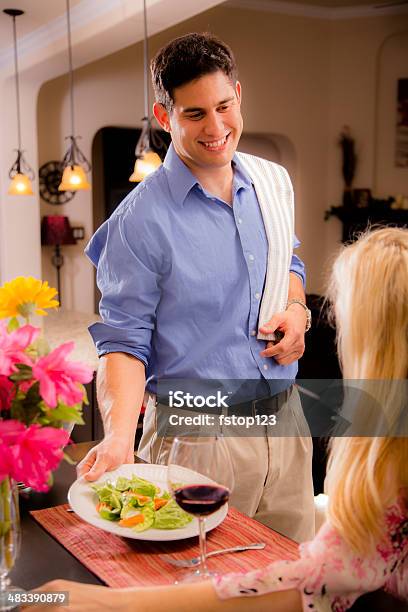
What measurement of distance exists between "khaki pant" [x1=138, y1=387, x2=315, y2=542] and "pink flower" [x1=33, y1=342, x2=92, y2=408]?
0.76 meters

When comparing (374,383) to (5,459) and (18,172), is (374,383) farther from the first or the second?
(18,172)

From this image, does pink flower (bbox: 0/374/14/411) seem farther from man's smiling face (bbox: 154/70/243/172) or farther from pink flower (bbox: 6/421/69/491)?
man's smiling face (bbox: 154/70/243/172)

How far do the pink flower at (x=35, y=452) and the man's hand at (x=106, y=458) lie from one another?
479 mm

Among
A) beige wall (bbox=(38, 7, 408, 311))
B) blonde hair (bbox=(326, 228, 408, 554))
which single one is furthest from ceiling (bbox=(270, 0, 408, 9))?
blonde hair (bbox=(326, 228, 408, 554))

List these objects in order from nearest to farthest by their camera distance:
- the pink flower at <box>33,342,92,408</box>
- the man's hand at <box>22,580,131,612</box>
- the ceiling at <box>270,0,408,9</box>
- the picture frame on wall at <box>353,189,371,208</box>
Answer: the pink flower at <box>33,342,92,408</box>, the man's hand at <box>22,580,131,612</box>, the ceiling at <box>270,0,408,9</box>, the picture frame on wall at <box>353,189,371,208</box>

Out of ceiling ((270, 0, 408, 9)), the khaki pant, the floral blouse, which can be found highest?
ceiling ((270, 0, 408, 9))

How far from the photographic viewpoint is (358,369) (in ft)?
3.05

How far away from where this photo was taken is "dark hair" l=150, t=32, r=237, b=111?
4.95 ft

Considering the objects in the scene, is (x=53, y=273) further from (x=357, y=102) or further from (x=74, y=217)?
(x=357, y=102)

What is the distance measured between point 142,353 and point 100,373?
0.10 m

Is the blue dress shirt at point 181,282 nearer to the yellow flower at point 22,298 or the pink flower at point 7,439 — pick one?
the yellow flower at point 22,298

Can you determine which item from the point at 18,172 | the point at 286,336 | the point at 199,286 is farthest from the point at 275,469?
the point at 18,172

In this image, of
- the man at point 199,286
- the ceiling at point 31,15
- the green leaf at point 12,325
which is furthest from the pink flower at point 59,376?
the ceiling at point 31,15

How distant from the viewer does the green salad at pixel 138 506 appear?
1.16 meters
